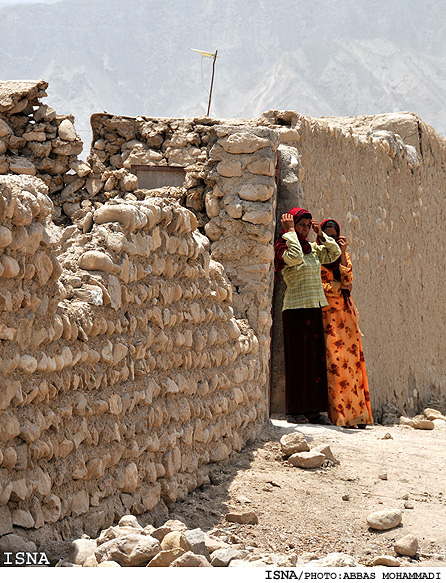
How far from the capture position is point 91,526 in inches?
136

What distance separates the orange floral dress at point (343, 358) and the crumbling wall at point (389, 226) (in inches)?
17.0

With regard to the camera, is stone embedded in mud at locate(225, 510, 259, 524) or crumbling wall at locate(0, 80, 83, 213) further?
crumbling wall at locate(0, 80, 83, 213)

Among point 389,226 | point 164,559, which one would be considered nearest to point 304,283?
point 389,226

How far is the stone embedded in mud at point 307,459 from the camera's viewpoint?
16.6ft

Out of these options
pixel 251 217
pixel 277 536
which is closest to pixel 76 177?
pixel 251 217

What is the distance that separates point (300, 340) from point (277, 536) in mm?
2572

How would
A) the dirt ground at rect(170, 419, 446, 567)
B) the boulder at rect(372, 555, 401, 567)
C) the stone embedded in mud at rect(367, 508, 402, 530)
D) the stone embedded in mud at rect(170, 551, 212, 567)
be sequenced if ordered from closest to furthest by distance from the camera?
1. the stone embedded in mud at rect(170, 551, 212, 567)
2. the boulder at rect(372, 555, 401, 567)
3. the dirt ground at rect(170, 419, 446, 567)
4. the stone embedded in mud at rect(367, 508, 402, 530)

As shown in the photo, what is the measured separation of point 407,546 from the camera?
3.83 m

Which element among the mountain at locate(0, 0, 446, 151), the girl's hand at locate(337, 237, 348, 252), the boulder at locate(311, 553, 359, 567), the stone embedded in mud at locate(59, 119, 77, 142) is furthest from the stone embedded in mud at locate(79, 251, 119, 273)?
the mountain at locate(0, 0, 446, 151)

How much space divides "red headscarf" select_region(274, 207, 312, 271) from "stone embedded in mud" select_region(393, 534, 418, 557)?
2.70m

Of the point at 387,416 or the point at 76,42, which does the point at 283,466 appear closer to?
the point at 387,416

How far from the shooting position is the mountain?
6250 centimetres

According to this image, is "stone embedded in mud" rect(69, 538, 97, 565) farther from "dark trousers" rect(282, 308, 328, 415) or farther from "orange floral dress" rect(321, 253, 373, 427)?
"orange floral dress" rect(321, 253, 373, 427)

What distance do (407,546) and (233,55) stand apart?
71594 millimetres
